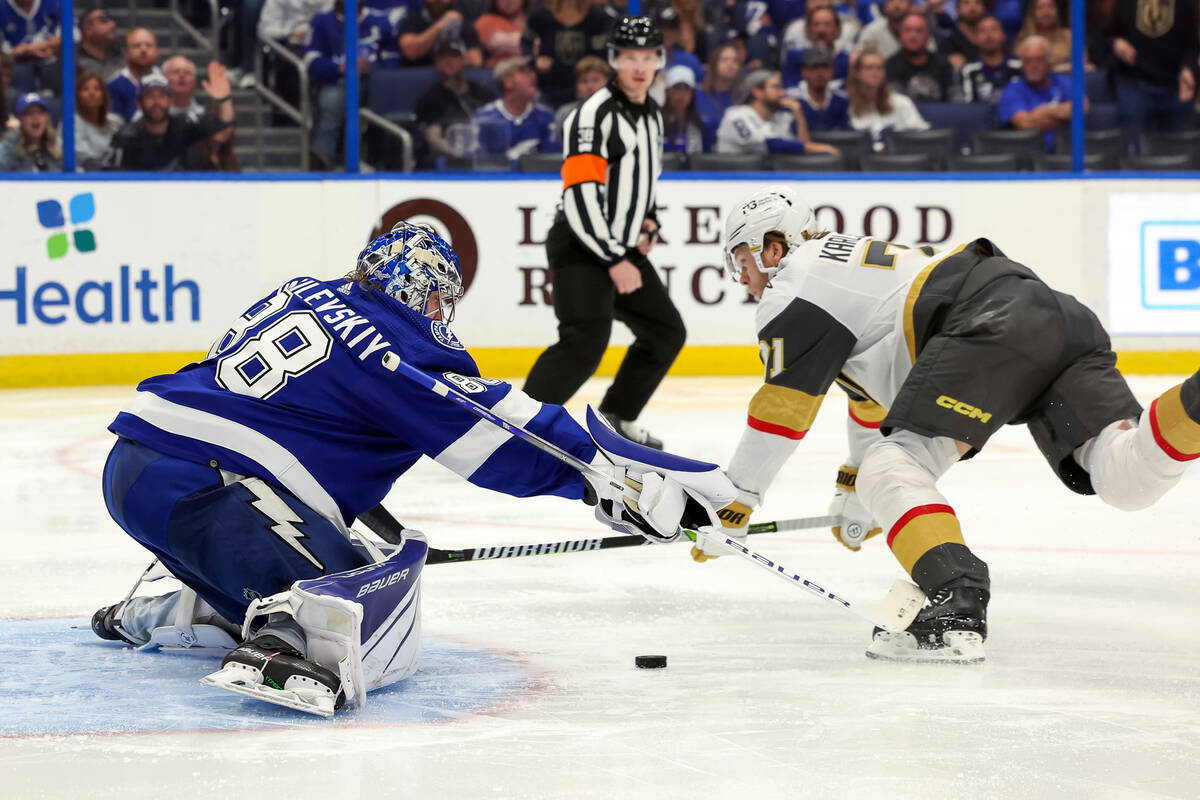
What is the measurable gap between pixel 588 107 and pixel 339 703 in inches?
132

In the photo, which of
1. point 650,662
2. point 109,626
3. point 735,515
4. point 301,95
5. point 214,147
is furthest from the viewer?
point 301,95

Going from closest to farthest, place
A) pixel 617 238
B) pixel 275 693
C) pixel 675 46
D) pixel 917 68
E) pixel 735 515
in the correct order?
pixel 275 693 < pixel 735 515 < pixel 617 238 < pixel 675 46 < pixel 917 68

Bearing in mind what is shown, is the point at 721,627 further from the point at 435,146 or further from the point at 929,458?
the point at 435,146

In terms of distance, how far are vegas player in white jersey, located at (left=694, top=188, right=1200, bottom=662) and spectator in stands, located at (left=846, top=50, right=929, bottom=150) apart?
508 cm

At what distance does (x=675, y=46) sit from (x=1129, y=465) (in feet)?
18.1

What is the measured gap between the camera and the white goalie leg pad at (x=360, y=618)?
222cm

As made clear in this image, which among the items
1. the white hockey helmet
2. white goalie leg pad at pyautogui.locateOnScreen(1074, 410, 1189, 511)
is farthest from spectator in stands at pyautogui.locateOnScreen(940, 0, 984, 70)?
white goalie leg pad at pyautogui.locateOnScreen(1074, 410, 1189, 511)

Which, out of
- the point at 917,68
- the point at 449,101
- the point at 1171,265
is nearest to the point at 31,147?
the point at 449,101

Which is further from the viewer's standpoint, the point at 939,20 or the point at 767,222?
the point at 939,20

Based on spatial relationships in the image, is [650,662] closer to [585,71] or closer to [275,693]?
[275,693]

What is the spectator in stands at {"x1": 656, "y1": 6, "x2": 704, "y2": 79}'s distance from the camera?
7762 mm

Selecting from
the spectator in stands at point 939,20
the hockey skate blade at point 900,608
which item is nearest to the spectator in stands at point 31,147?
the spectator in stands at point 939,20

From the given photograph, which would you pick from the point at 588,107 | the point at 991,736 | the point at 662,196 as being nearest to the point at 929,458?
the point at 991,736

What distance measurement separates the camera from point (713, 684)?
2434 millimetres
